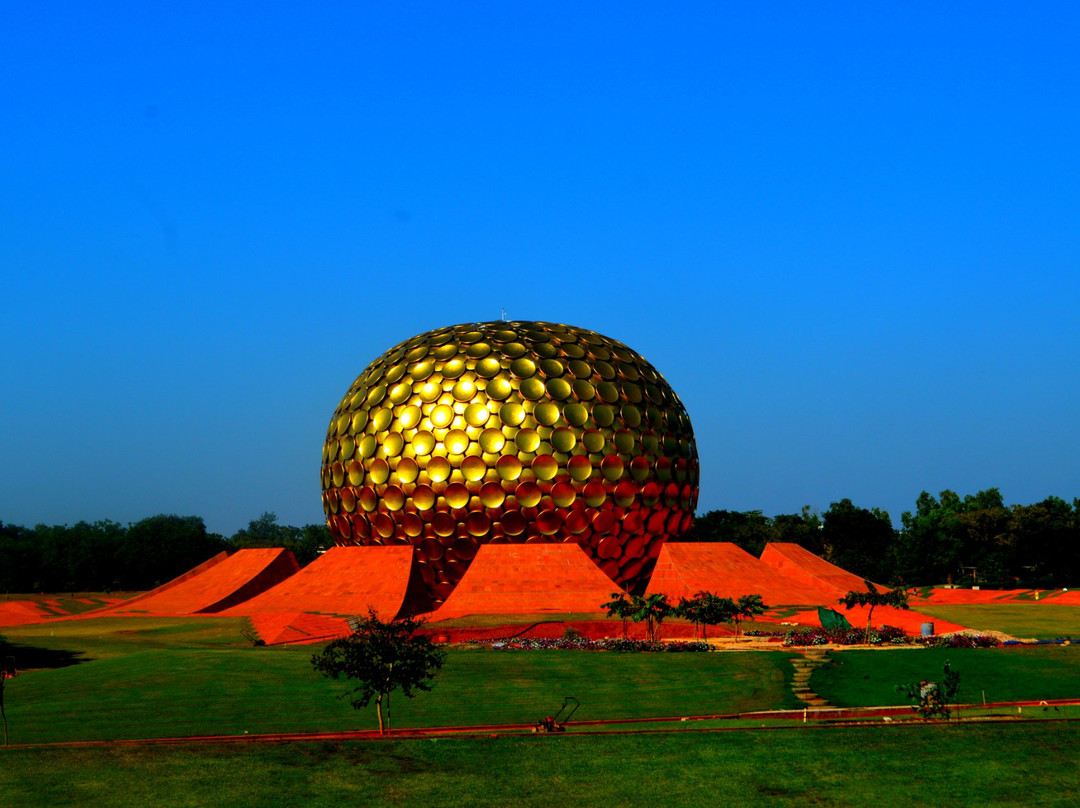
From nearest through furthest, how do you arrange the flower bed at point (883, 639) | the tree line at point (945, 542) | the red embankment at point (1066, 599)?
the flower bed at point (883, 639)
the red embankment at point (1066, 599)
the tree line at point (945, 542)

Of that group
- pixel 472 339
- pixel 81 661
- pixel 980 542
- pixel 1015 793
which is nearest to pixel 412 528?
pixel 472 339

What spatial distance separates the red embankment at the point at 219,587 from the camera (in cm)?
3900

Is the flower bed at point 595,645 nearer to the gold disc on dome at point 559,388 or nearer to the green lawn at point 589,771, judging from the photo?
the green lawn at point 589,771

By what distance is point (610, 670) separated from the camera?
2475cm

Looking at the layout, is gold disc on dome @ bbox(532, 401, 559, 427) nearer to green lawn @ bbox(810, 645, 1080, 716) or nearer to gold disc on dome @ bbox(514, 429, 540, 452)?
gold disc on dome @ bbox(514, 429, 540, 452)

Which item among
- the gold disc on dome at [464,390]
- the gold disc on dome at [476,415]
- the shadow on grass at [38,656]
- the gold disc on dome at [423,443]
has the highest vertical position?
the gold disc on dome at [464,390]

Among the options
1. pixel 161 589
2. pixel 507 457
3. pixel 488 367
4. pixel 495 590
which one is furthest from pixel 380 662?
pixel 161 589

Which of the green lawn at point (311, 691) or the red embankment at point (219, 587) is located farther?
the red embankment at point (219, 587)

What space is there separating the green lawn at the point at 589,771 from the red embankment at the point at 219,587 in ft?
76.2

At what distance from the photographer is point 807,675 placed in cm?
2455

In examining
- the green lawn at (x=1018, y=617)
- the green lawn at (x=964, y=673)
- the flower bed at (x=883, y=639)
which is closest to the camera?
the green lawn at (x=964, y=673)

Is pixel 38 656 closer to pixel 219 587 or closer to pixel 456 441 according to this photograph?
pixel 219 587

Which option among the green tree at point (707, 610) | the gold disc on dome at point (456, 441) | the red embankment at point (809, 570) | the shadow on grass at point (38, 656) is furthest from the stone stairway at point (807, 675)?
the shadow on grass at point (38, 656)

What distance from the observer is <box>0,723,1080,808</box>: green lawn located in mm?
14344
